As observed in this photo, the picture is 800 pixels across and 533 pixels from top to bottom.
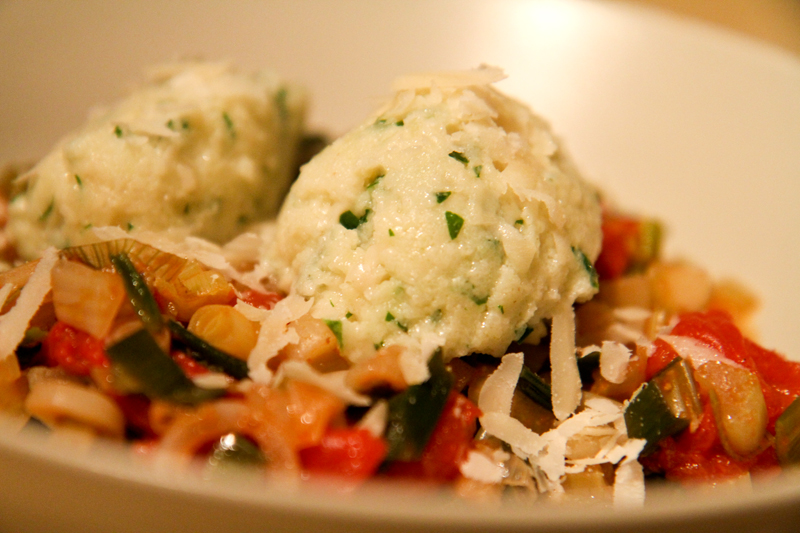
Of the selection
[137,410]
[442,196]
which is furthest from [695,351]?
[137,410]

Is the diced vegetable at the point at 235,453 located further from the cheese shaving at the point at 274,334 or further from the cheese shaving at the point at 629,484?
the cheese shaving at the point at 629,484

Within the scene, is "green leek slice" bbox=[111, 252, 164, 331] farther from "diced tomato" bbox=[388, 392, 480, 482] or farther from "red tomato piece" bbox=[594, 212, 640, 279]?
"red tomato piece" bbox=[594, 212, 640, 279]

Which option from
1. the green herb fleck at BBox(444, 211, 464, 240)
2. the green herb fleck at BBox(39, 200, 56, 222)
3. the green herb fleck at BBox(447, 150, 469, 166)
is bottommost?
the green herb fleck at BBox(39, 200, 56, 222)

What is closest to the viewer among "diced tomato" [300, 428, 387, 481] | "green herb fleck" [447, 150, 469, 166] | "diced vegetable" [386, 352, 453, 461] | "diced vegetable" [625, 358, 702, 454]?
"diced tomato" [300, 428, 387, 481]

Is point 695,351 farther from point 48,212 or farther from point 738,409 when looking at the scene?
point 48,212

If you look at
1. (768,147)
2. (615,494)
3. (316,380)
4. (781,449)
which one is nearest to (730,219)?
(768,147)

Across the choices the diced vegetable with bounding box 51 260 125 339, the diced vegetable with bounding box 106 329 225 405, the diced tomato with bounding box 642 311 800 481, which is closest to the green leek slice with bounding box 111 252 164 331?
the diced vegetable with bounding box 51 260 125 339

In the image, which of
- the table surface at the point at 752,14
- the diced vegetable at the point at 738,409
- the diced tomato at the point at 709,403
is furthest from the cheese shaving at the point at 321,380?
the table surface at the point at 752,14

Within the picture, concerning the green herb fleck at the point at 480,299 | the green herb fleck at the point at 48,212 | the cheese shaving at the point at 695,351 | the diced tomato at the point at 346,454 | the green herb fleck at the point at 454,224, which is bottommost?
the diced tomato at the point at 346,454
